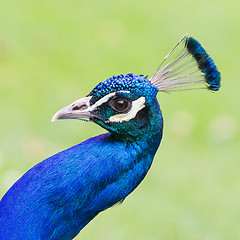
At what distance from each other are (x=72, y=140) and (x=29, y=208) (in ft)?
5.36

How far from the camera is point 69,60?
3.68m

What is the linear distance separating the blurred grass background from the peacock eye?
119 cm

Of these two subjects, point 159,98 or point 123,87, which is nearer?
point 123,87

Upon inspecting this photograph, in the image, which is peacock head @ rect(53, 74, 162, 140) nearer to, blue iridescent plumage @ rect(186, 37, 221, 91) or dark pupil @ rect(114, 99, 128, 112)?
dark pupil @ rect(114, 99, 128, 112)

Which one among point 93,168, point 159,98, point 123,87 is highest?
point 159,98

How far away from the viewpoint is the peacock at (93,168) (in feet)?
4.32

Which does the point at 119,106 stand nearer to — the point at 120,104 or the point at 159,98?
the point at 120,104

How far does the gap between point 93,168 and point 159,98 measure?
2062mm

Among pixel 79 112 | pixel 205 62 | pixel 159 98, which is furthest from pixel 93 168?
pixel 159 98

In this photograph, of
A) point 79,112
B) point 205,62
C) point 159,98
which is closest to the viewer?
point 79,112

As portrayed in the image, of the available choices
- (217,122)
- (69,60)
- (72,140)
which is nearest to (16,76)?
(69,60)

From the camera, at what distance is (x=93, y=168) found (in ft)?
4.33

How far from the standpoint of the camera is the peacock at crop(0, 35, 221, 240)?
1317mm

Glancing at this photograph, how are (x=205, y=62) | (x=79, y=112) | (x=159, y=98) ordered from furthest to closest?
1. (x=159, y=98)
2. (x=205, y=62)
3. (x=79, y=112)
